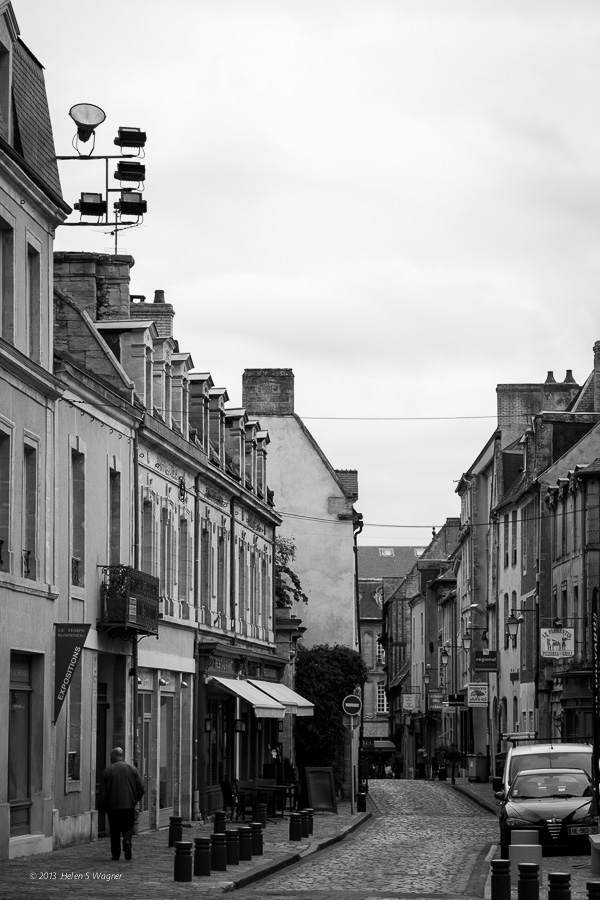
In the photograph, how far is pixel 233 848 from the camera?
2123 centimetres

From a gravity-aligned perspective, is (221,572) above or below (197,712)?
above

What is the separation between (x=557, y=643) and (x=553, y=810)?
21331mm

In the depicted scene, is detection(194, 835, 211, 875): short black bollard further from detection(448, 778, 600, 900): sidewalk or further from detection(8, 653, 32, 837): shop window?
detection(8, 653, 32, 837): shop window

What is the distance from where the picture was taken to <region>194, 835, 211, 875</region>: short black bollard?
19234mm

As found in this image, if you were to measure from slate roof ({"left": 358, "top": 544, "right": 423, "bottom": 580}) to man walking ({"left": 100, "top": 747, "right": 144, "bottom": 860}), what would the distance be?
11855 centimetres

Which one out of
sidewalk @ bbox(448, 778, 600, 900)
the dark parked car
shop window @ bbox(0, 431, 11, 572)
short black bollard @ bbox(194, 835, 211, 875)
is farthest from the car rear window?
shop window @ bbox(0, 431, 11, 572)

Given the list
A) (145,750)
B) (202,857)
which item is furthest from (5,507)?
(145,750)

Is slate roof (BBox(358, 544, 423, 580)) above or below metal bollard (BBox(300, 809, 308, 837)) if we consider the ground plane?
above

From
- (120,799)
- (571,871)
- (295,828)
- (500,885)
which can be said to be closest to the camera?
(500,885)

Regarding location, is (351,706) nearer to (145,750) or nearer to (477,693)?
(145,750)

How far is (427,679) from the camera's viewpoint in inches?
3821

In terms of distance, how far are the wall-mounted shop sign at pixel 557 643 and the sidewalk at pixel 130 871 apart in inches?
688

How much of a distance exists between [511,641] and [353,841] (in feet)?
110

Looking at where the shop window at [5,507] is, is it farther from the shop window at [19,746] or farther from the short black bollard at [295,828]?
the short black bollard at [295,828]
